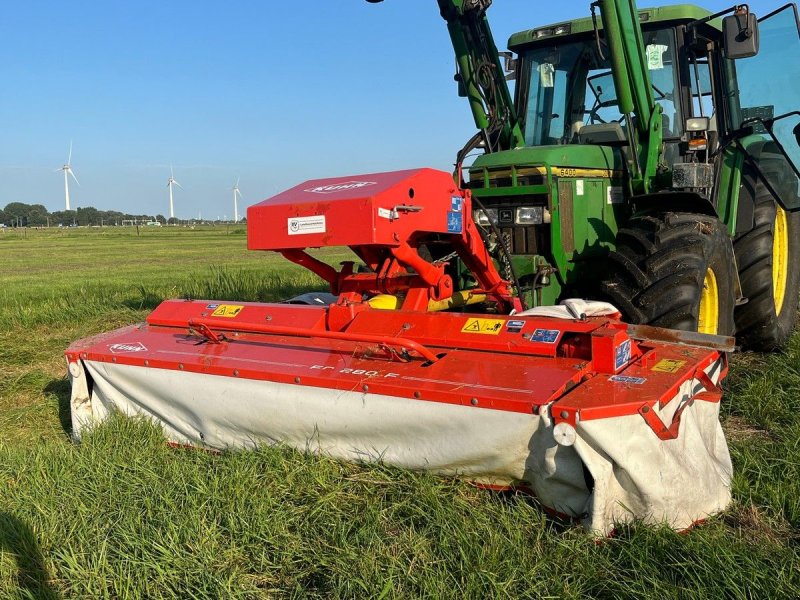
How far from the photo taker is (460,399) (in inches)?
110

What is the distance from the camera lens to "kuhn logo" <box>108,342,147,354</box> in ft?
12.8

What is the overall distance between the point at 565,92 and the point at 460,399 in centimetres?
352

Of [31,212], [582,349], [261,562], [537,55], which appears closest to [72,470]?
[261,562]

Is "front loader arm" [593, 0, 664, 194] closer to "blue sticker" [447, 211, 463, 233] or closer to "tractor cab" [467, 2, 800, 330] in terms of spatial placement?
"tractor cab" [467, 2, 800, 330]

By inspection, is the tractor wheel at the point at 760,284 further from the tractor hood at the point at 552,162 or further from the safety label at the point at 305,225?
the safety label at the point at 305,225

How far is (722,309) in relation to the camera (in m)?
4.55

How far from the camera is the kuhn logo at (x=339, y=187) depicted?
12.1 feet

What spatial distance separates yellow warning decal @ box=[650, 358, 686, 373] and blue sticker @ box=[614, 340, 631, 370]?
0.38 ft

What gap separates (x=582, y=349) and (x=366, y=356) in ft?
3.21

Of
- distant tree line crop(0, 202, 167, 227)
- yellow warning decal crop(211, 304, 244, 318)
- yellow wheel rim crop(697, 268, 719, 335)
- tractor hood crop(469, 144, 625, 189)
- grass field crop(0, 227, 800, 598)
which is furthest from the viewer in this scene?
distant tree line crop(0, 202, 167, 227)

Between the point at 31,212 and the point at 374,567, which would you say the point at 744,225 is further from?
the point at 31,212

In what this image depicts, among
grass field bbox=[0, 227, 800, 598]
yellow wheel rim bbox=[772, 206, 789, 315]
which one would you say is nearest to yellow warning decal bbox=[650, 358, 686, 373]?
grass field bbox=[0, 227, 800, 598]

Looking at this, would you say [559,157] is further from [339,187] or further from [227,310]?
[227,310]

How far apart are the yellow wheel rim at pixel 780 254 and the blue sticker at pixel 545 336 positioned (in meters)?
3.75
